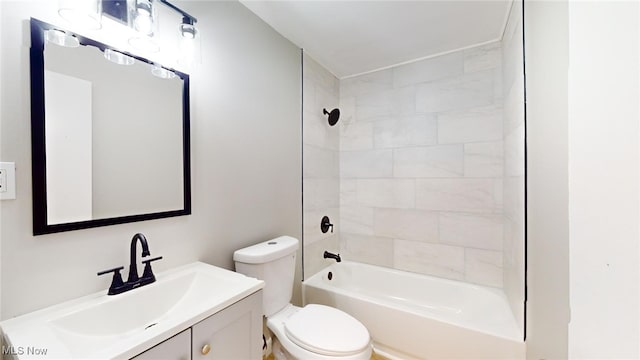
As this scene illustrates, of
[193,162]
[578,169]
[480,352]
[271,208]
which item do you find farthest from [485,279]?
[193,162]

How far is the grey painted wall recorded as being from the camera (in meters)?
0.83

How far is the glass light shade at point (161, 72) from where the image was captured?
1.19 metres

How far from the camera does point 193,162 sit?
4.41ft

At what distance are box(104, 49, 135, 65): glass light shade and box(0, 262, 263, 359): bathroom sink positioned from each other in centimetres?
94

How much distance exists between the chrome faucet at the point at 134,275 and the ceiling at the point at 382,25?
1511mm

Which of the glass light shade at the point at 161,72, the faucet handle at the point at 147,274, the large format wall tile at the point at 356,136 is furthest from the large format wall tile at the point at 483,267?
the glass light shade at the point at 161,72

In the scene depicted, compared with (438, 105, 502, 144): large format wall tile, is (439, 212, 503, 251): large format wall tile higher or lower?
lower

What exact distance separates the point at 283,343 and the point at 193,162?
3.59 ft

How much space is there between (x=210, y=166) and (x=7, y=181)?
0.73 m

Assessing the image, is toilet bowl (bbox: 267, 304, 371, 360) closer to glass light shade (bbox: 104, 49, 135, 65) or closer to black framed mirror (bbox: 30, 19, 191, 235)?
black framed mirror (bbox: 30, 19, 191, 235)

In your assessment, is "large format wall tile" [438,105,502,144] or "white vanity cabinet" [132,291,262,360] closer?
"white vanity cabinet" [132,291,262,360]

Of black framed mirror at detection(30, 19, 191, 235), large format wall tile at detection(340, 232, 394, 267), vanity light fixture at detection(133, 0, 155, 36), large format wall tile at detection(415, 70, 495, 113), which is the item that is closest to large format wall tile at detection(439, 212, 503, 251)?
large format wall tile at detection(340, 232, 394, 267)

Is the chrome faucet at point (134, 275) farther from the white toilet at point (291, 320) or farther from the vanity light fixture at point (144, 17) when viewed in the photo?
the vanity light fixture at point (144, 17)

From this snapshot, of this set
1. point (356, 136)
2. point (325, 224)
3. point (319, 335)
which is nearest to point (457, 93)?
point (356, 136)
